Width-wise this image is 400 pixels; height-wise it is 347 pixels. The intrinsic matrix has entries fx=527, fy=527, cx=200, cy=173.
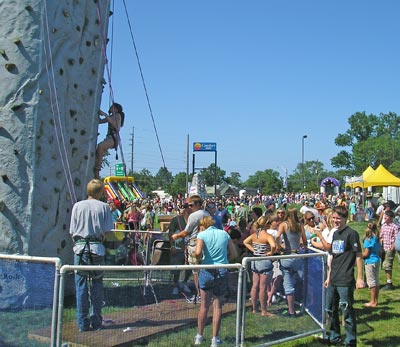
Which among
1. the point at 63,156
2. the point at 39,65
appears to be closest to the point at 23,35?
the point at 39,65

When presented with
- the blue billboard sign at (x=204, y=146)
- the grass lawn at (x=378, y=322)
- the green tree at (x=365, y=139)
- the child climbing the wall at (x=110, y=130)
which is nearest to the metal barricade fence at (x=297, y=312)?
the grass lawn at (x=378, y=322)

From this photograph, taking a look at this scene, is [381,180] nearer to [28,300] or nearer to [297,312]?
[297,312]

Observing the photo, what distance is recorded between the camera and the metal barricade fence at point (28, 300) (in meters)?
5.04

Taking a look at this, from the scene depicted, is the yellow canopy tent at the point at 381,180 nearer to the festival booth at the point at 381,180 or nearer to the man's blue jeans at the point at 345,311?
the festival booth at the point at 381,180

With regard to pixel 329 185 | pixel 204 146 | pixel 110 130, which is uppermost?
pixel 204 146

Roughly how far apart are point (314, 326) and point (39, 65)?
5337 mm

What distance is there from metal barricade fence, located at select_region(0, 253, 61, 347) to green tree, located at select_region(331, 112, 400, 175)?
72987 millimetres

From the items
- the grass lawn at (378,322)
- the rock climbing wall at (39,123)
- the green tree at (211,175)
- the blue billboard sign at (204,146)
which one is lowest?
the grass lawn at (378,322)

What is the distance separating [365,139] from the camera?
8738cm

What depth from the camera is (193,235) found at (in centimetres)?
827

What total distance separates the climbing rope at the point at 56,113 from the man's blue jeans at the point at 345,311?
13.9 feet

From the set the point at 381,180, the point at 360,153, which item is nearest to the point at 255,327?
the point at 381,180

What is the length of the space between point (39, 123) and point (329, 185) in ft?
191

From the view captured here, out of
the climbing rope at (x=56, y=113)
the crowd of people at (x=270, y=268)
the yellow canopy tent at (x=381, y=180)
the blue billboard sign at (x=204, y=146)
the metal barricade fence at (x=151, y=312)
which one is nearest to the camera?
the metal barricade fence at (x=151, y=312)
